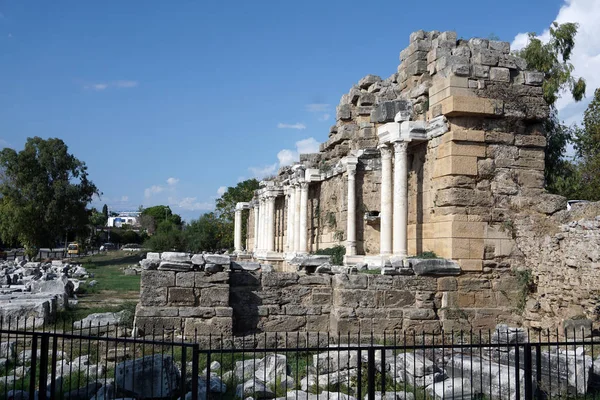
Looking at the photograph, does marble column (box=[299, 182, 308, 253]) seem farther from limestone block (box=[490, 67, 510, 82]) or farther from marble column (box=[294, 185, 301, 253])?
limestone block (box=[490, 67, 510, 82])

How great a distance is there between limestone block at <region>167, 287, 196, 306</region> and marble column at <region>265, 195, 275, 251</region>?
52.9 ft

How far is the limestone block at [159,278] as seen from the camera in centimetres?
947

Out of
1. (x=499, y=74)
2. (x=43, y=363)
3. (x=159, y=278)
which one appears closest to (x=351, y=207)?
(x=499, y=74)

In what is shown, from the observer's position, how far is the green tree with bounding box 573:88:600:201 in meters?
21.8

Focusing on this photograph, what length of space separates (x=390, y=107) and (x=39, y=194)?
1250 inches

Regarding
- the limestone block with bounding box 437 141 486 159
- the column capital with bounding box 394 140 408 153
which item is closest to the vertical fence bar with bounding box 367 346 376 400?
the limestone block with bounding box 437 141 486 159

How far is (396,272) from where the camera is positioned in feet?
34.9

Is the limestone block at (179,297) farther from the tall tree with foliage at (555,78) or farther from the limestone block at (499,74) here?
the tall tree with foliage at (555,78)

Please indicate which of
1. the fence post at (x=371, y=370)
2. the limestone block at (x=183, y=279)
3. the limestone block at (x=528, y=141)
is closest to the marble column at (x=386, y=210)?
the limestone block at (x=528, y=141)

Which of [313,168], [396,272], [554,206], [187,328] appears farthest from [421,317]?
[313,168]

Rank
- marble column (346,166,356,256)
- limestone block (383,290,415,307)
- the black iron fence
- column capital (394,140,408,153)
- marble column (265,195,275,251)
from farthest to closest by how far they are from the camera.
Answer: marble column (265,195,275,251)
marble column (346,166,356,256)
column capital (394,140,408,153)
limestone block (383,290,415,307)
the black iron fence

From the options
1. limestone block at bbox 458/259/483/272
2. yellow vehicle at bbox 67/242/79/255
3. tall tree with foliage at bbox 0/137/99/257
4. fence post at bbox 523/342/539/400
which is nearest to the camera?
fence post at bbox 523/342/539/400

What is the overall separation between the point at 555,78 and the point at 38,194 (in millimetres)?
31789

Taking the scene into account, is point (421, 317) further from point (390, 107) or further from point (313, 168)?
point (313, 168)
